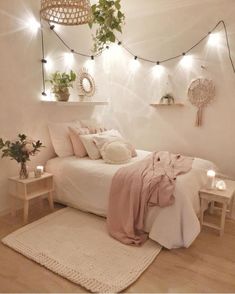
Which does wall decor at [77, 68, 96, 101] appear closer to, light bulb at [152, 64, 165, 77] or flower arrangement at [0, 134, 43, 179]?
light bulb at [152, 64, 165, 77]

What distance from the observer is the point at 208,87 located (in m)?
3.36

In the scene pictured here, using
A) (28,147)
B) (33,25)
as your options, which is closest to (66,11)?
(33,25)

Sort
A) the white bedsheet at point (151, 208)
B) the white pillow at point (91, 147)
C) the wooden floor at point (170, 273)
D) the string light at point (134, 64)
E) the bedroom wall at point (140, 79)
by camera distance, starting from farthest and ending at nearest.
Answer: the string light at point (134, 64) → the white pillow at point (91, 147) → the bedroom wall at point (140, 79) → the white bedsheet at point (151, 208) → the wooden floor at point (170, 273)

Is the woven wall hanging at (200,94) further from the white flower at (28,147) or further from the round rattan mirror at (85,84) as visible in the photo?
the white flower at (28,147)

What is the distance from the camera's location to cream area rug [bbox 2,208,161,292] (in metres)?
1.87

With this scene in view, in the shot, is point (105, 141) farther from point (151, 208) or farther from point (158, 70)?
point (158, 70)

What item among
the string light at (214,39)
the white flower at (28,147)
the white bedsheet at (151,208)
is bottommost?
the white bedsheet at (151,208)

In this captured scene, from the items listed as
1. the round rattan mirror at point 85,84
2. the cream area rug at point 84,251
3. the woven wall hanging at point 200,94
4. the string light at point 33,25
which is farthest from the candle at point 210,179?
the string light at point 33,25

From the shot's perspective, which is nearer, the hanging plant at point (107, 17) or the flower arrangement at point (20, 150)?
the flower arrangement at point (20, 150)

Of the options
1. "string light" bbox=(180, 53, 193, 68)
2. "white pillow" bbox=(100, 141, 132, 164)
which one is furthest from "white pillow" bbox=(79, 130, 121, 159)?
"string light" bbox=(180, 53, 193, 68)

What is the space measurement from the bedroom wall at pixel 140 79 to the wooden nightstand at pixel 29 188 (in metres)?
0.17

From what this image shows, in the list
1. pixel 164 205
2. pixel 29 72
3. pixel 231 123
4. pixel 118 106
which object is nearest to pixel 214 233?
pixel 164 205

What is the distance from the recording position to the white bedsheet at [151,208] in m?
2.22

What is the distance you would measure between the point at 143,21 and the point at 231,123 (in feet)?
6.74
